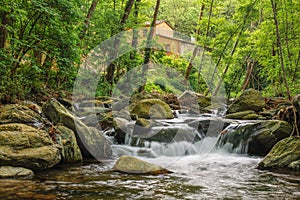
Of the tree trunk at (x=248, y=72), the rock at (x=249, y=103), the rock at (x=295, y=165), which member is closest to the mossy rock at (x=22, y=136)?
the rock at (x=295, y=165)

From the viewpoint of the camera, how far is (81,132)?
6.21m

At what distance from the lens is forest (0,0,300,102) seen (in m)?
6.40

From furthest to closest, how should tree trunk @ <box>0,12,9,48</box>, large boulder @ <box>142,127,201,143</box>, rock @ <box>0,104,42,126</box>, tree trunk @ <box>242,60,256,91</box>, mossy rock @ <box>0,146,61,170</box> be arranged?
tree trunk @ <box>242,60,256,91</box>
large boulder @ <box>142,127,201,143</box>
tree trunk @ <box>0,12,9,48</box>
rock @ <box>0,104,42,126</box>
mossy rock @ <box>0,146,61,170</box>

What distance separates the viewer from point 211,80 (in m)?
17.6

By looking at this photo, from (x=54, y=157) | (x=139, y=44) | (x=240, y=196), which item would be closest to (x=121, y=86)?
(x=139, y=44)

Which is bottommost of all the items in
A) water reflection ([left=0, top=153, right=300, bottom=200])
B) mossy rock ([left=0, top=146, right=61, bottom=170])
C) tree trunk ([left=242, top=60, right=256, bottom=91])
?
water reflection ([left=0, top=153, right=300, bottom=200])

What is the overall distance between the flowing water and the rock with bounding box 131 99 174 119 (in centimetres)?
312

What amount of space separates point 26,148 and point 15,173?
600 millimetres

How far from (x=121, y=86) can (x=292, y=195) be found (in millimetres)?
10690

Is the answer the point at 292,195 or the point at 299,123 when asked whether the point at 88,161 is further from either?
Answer: the point at 299,123

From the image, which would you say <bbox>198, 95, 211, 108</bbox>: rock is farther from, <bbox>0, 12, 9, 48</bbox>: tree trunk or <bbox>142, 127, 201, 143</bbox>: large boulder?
<bbox>0, 12, 9, 48</bbox>: tree trunk

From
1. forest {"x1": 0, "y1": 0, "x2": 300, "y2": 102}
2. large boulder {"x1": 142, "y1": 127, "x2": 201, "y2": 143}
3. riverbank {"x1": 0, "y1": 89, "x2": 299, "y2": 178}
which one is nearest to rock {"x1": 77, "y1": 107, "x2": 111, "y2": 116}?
riverbank {"x1": 0, "y1": 89, "x2": 299, "y2": 178}

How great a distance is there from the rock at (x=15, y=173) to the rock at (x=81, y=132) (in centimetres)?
179

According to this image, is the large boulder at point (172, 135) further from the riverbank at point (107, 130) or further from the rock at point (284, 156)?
the rock at point (284, 156)
